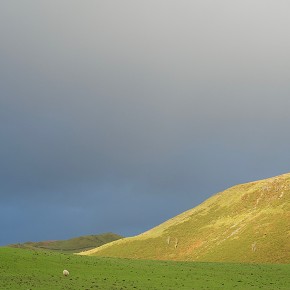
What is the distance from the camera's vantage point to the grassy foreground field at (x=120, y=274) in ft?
163

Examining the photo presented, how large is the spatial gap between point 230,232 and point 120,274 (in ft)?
236

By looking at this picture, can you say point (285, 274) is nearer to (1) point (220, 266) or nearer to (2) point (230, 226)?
(1) point (220, 266)

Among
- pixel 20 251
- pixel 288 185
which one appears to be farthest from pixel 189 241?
pixel 20 251

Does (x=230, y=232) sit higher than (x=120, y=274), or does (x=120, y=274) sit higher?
(x=230, y=232)

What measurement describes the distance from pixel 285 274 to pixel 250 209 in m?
65.6

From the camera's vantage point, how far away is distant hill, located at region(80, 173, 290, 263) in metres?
109

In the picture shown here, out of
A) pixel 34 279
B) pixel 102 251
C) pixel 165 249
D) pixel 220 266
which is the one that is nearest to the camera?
pixel 34 279

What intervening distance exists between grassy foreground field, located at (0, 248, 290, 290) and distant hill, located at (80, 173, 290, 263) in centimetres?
3417

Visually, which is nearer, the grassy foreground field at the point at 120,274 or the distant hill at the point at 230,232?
the grassy foreground field at the point at 120,274

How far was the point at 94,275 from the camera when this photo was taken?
187 ft

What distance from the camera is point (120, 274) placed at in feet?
192

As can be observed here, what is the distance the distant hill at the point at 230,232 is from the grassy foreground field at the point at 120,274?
3417cm

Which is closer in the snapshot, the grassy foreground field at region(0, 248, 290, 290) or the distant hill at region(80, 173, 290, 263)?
the grassy foreground field at region(0, 248, 290, 290)

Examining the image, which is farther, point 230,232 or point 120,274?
point 230,232
